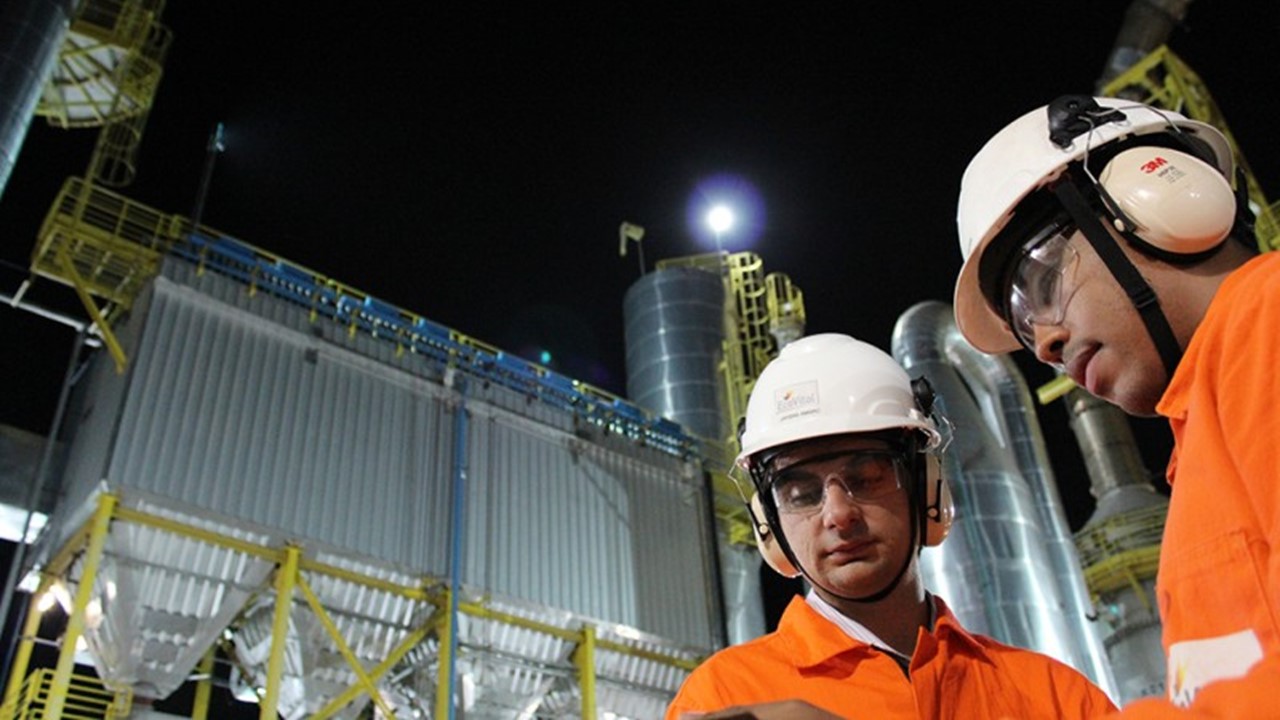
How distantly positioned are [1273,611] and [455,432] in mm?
13912

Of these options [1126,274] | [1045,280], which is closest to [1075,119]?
[1045,280]

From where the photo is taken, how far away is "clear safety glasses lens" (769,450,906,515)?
3258mm

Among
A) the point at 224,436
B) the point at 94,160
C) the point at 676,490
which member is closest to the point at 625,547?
the point at 676,490

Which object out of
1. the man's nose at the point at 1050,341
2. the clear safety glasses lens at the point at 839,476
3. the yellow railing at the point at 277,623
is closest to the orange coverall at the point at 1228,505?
the man's nose at the point at 1050,341

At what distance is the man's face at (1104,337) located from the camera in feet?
6.21

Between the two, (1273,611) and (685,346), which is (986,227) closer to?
(1273,611)

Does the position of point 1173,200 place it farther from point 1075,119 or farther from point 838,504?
point 838,504

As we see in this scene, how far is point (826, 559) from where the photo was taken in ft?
10.1

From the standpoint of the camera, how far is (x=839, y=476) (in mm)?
3260

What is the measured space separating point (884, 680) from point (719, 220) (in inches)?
901

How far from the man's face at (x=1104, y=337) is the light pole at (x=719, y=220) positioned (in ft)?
75.4

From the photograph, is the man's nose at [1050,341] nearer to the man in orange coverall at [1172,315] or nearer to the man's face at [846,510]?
the man in orange coverall at [1172,315]

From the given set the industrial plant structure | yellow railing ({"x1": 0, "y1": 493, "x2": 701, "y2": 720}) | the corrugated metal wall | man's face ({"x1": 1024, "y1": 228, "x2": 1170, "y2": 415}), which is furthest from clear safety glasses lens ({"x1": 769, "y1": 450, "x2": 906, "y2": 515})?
the corrugated metal wall

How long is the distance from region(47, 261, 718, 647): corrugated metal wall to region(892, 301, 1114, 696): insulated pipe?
14.9 ft
